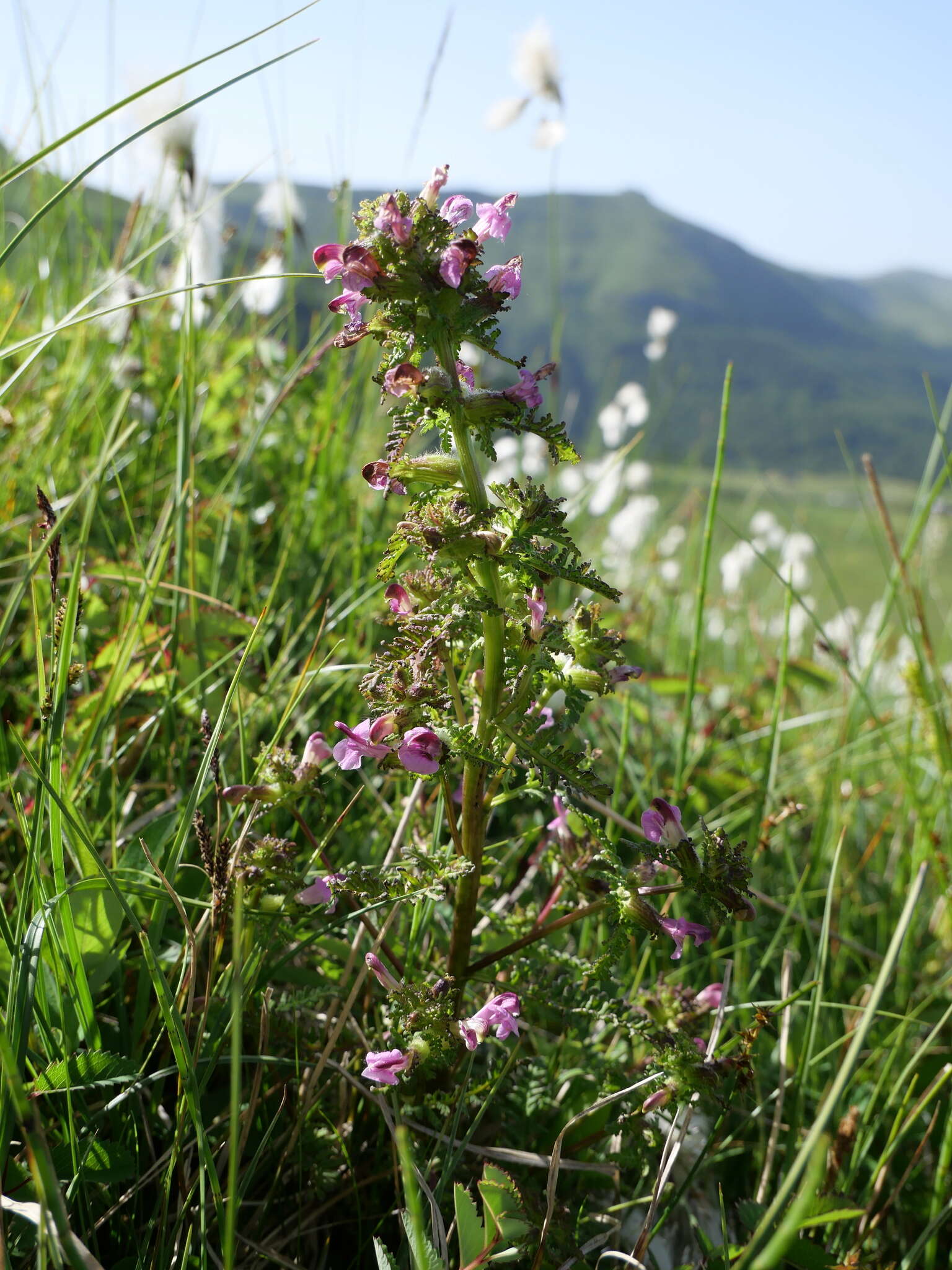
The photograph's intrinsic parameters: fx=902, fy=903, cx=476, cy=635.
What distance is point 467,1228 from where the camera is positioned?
3.31 ft

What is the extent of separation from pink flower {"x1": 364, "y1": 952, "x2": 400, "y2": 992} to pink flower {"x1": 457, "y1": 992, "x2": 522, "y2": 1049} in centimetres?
10

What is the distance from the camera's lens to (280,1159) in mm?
1182

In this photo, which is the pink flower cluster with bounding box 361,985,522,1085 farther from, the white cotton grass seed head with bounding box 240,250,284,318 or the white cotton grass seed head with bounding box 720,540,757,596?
the white cotton grass seed head with bounding box 720,540,757,596

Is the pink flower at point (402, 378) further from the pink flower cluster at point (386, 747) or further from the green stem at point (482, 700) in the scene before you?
the pink flower cluster at point (386, 747)

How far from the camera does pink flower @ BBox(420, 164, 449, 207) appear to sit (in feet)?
3.66

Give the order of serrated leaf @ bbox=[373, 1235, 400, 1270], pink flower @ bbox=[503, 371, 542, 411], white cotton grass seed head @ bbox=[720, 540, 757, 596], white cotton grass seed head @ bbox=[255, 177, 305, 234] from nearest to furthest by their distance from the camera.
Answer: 1. serrated leaf @ bbox=[373, 1235, 400, 1270]
2. pink flower @ bbox=[503, 371, 542, 411]
3. white cotton grass seed head @ bbox=[255, 177, 305, 234]
4. white cotton grass seed head @ bbox=[720, 540, 757, 596]

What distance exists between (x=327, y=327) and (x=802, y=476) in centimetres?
14715

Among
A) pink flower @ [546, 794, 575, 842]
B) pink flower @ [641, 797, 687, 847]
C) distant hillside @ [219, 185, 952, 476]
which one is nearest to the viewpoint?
pink flower @ [641, 797, 687, 847]

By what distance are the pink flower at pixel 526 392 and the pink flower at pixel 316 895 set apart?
668mm

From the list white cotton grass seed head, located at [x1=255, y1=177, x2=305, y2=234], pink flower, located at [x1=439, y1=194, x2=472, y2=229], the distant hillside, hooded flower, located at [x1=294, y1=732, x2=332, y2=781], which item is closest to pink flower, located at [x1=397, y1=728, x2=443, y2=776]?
hooded flower, located at [x1=294, y1=732, x2=332, y2=781]

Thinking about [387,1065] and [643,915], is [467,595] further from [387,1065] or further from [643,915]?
[387,1065]

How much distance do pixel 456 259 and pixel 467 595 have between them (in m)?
0.38

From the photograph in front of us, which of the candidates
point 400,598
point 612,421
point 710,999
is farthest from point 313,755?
point 612,421

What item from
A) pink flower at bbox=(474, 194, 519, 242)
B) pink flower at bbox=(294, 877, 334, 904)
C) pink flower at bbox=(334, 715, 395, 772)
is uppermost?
pink flower at bbox=(474, 194, 519, 242)
